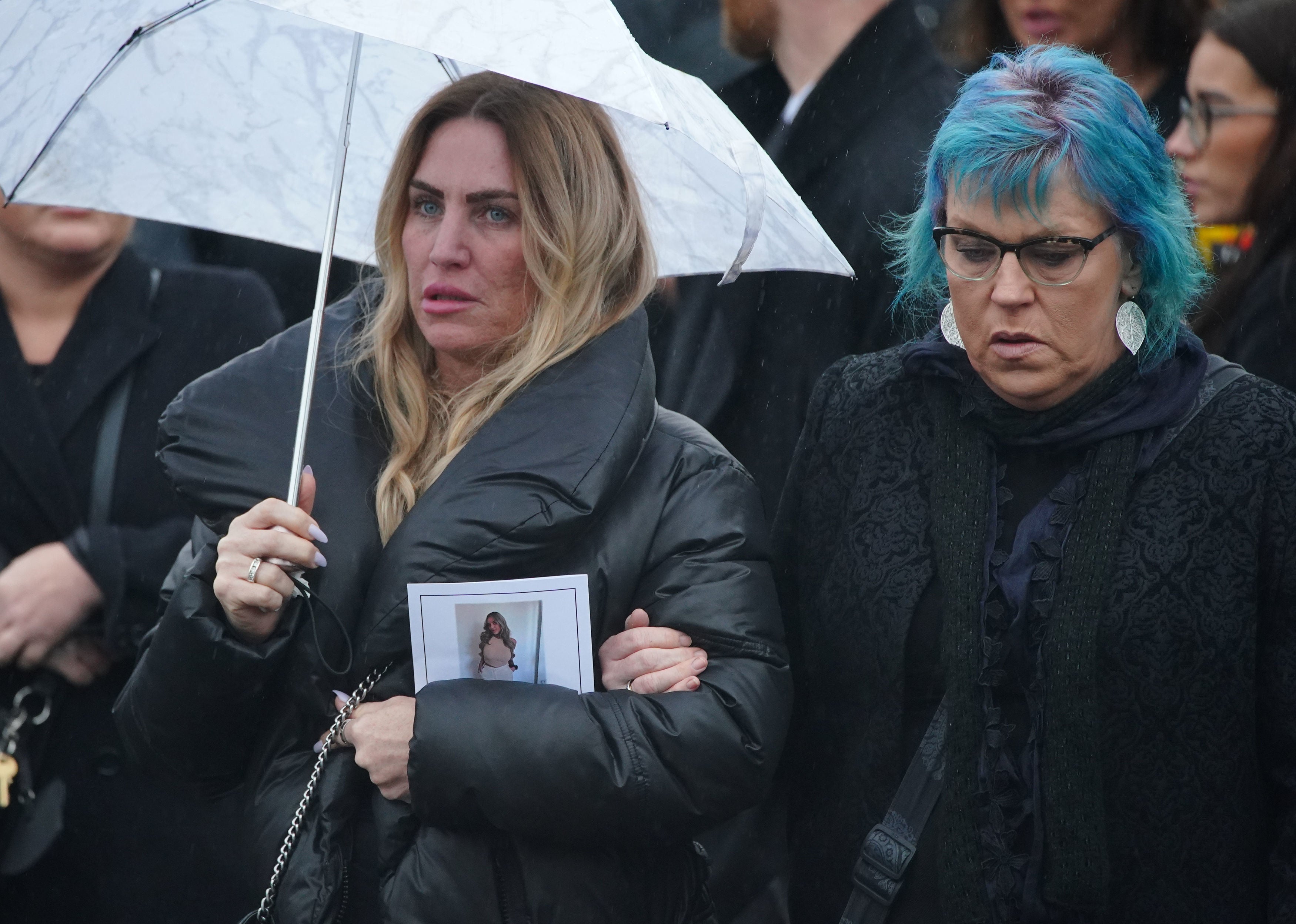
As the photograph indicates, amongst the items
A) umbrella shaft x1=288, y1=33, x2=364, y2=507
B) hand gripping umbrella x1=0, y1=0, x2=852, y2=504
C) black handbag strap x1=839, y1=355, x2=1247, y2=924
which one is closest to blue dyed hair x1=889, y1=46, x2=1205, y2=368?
black handbag strap x1=839, y1=355, x2=1247, y2=924

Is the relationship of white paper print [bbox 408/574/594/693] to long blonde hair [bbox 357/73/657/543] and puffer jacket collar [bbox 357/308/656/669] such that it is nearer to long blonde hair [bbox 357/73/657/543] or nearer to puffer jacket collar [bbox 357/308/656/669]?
puffer jacket collar [bbox 357/308/656/669]

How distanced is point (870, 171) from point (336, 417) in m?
1.56

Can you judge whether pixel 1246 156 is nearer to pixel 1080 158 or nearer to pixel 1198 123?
pixel 1198 123

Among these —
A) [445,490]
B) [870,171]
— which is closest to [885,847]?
[445,490]

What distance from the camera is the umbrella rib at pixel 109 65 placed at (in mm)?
2656

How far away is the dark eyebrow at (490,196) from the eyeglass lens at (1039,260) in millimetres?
816

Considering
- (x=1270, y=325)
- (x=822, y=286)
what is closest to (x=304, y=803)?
(x=822, y=286)

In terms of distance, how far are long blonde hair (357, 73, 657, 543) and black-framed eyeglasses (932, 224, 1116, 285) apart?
64cm

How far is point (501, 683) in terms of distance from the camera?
2.44m

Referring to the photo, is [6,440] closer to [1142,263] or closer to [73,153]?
[73,153]

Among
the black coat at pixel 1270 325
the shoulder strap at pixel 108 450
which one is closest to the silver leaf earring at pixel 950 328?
the black coat at pixel 1270 325

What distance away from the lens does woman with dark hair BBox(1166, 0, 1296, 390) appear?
3.29 meters

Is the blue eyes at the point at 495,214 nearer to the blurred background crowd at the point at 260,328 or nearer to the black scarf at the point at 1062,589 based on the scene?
the black scarf at the point at 1062,589

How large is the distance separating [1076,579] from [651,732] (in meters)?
0.72
